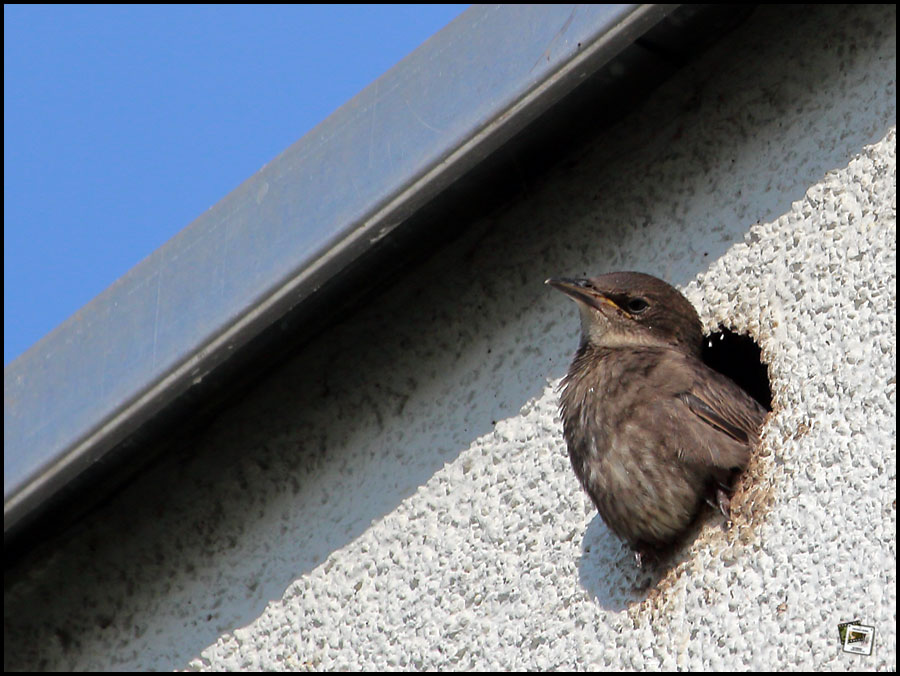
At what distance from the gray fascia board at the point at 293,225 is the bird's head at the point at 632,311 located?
0.41 metres

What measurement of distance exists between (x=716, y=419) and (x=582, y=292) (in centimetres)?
41

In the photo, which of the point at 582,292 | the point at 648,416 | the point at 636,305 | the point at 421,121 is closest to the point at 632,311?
the point at 636,305

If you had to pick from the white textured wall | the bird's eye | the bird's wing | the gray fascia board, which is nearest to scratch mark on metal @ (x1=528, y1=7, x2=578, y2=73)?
the gray fascia board

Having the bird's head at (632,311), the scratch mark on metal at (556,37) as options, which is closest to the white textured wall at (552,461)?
the bird's head at (632,311)

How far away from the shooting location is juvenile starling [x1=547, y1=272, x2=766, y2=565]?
3.03m

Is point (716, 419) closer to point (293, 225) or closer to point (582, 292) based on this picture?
point (582, 292)

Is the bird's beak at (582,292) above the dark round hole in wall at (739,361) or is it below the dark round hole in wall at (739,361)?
above

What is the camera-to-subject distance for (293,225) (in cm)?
325

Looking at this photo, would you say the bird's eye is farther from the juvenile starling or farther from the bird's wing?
the bird's wing

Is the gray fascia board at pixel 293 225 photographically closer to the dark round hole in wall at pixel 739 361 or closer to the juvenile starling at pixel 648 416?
the juvenile starling at pixel 648 416

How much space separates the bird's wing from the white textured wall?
0.08 metres

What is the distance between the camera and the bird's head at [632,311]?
333cm

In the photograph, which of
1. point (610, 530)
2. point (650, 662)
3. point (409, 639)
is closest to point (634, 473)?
point (610, 530)

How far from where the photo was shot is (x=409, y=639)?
3293mm
